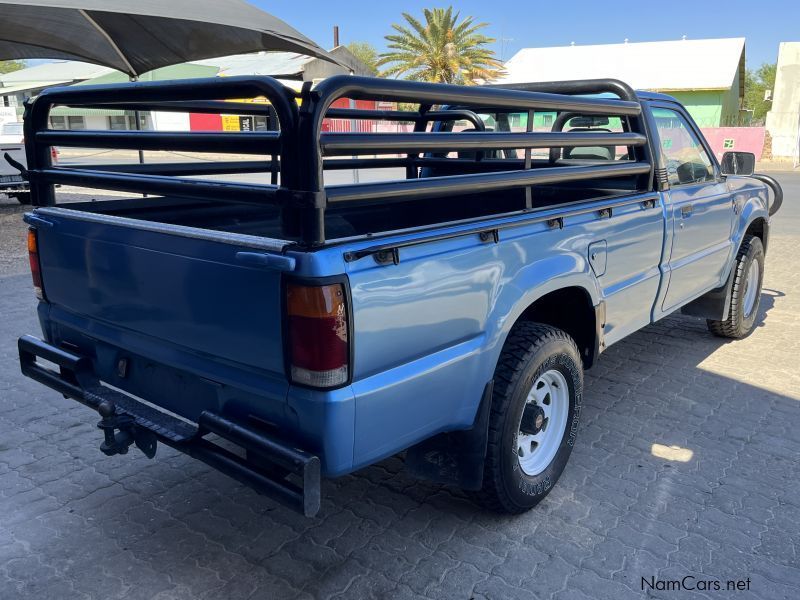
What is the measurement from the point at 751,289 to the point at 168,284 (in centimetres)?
509

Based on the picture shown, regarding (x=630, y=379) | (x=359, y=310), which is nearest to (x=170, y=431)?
(x=359, y=310)

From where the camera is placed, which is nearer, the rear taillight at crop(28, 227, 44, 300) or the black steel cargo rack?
the black steel cargo rack

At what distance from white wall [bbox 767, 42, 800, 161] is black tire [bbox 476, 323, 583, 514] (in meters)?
34.3

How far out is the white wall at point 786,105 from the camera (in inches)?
1273

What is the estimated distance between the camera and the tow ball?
2.69m

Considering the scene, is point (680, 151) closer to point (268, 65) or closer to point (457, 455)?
point (457, 455)

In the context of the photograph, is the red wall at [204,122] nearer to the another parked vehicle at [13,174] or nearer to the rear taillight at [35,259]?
the another parked vehicle at [13,174]

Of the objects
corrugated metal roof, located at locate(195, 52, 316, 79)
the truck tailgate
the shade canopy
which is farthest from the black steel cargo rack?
corrugated metal roof, located at locate(195, 52, 316, 79)

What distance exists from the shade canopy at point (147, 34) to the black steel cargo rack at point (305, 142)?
4749mm

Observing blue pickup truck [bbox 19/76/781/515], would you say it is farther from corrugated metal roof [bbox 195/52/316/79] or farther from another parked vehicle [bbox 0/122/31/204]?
corrugated metal roof [bbox 195/52/316/79]

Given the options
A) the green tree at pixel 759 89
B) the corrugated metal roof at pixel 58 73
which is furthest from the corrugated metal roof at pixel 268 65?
the green tree at pixel 759 89

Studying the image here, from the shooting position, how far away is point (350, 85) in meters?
2.22

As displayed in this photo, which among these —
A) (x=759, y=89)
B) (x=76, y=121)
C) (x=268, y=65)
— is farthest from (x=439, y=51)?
(x=759, y=89)

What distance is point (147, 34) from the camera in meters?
9.81
